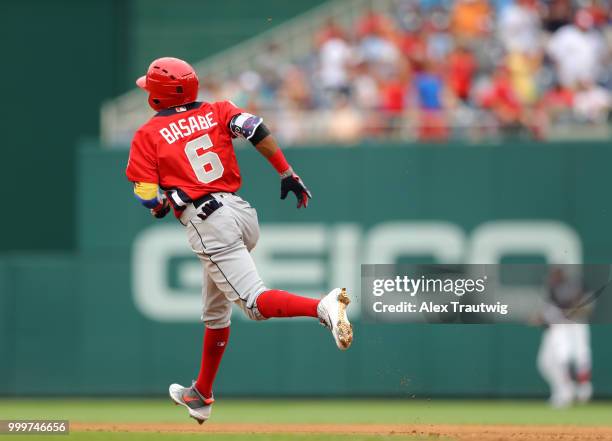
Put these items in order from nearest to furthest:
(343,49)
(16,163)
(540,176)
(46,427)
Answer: (46,427), (540,176), (343,49), (16,163)

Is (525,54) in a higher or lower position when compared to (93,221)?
higher

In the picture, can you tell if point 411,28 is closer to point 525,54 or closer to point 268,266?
point 525,54

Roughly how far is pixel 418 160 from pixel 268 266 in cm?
211

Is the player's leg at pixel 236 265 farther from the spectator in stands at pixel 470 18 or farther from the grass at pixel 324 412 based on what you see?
the spectator in stands at pixel 470 18

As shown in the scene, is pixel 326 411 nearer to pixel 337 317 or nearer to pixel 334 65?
pixel 334 65

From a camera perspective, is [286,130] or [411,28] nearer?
[286,130]

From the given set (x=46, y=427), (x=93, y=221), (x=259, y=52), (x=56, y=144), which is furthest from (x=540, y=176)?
(x=56, y=144)

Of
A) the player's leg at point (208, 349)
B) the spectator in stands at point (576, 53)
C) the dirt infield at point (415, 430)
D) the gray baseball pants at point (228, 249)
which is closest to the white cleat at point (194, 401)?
the player's leg at point (208, 349)

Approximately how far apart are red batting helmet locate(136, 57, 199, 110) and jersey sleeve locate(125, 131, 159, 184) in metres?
0.37

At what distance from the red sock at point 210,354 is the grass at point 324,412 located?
289cm

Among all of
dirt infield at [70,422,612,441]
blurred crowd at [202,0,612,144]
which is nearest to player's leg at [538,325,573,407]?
blurred crowd at [202,0,612,144]

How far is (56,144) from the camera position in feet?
62.6

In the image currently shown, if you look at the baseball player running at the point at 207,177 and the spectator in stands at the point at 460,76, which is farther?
the spectator in stands at the point at 460,76

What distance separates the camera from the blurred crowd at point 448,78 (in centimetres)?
1455
